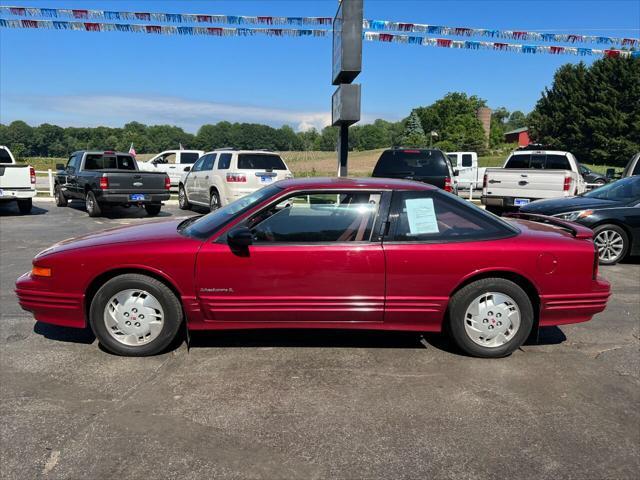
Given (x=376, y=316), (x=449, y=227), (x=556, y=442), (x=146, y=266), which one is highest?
(x=449, y=227)

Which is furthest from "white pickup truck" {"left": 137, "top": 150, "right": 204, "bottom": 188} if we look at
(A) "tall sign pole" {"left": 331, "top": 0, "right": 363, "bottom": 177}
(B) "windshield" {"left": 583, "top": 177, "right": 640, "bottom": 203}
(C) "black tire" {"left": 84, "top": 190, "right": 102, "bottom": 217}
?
(B) "windshield" {"left": 583, "top": 177, "right": 640, "bottom": 203}

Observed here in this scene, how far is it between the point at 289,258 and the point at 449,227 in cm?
133

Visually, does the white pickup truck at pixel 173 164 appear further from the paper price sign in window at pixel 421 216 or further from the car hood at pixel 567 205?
the paper price sign in window at pixel 421 216

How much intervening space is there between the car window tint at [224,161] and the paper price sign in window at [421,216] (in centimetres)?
968

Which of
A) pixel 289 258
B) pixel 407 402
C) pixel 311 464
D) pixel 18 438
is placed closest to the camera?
pixel 311 464

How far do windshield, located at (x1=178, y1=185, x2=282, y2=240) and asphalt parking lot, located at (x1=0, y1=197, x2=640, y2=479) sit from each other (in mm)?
968

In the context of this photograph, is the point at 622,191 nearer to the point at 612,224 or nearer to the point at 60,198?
the point at 612,224

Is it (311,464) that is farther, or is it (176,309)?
(176,309)

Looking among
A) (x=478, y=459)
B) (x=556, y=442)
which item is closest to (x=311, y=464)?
(x=478, y=459)

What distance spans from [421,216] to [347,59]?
8542 mm

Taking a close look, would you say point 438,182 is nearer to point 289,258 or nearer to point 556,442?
point 289,258

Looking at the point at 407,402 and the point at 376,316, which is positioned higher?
the point at 376,316

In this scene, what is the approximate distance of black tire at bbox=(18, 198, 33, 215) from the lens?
44.9ft

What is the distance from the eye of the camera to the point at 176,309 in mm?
3992
